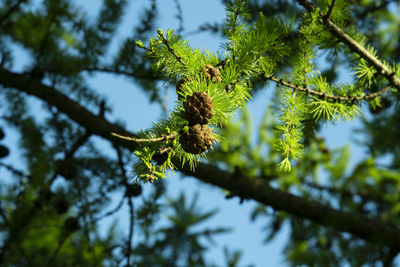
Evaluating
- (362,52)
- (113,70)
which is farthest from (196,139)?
Result: (113,70)

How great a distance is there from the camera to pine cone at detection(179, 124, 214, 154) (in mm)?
784

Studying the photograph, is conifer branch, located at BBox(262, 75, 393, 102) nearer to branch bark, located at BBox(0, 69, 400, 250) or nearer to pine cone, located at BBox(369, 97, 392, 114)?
pine cone, located at BBox(369, 97, 392, 114)

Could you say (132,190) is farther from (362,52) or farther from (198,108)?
(362,52)

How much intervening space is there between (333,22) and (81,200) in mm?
1509

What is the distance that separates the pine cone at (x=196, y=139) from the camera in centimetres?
78

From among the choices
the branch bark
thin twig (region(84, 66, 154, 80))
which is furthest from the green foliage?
thin twig (region(84, 66, 154, 80))

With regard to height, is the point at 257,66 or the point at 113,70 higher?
the point at 113,70

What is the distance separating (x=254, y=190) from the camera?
203 cm

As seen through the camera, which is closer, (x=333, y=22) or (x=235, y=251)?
(x=333, y=22)

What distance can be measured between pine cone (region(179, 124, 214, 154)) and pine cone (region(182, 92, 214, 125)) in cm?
2

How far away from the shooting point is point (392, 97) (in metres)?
1.40

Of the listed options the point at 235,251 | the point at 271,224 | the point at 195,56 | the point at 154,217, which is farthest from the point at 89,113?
the point at 235,251

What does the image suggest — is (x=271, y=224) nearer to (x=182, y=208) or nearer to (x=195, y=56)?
(x=182, y=208)

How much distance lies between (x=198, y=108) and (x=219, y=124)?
0.37 meters
